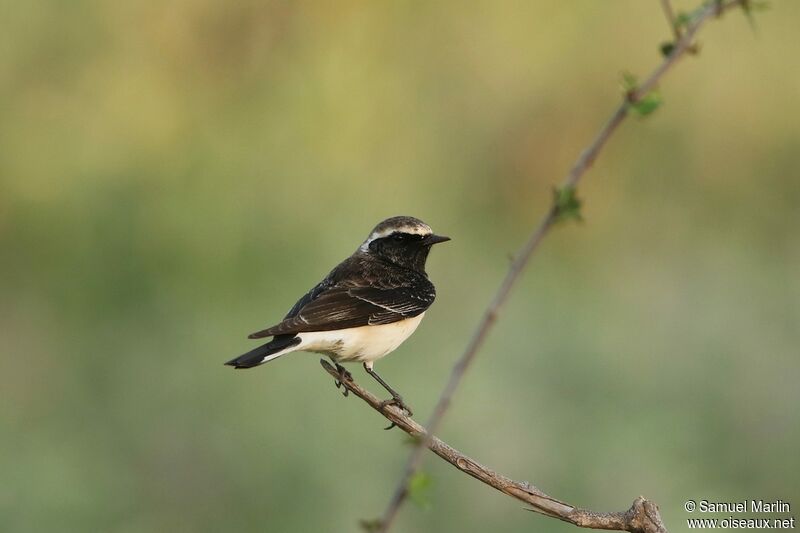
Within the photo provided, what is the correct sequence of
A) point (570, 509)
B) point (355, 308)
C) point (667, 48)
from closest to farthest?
point (667, 48) < point (570, 509) < point (355, 308)

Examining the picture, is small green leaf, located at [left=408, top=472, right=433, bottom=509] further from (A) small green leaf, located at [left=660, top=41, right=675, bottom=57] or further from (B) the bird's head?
(B) the bird's head

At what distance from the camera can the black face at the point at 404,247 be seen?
727cm

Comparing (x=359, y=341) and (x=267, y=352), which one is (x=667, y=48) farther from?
(x=359, y=341)

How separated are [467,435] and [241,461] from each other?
2058mm

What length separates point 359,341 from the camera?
6234mm

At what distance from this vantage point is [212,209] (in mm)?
12641

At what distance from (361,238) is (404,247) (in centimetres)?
482

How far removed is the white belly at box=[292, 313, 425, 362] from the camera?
6031mm

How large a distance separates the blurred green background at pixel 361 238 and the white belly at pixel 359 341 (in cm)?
252

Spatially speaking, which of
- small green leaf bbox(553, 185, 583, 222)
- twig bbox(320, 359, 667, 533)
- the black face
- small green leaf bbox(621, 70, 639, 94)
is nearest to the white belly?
the black face

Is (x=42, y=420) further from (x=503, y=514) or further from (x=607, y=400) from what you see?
(x=607, y=400)

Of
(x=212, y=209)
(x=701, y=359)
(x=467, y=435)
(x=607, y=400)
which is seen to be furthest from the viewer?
(x=212, y=209)

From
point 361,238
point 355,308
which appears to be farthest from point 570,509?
point 361,238

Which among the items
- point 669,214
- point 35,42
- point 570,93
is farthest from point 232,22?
point 669,214
